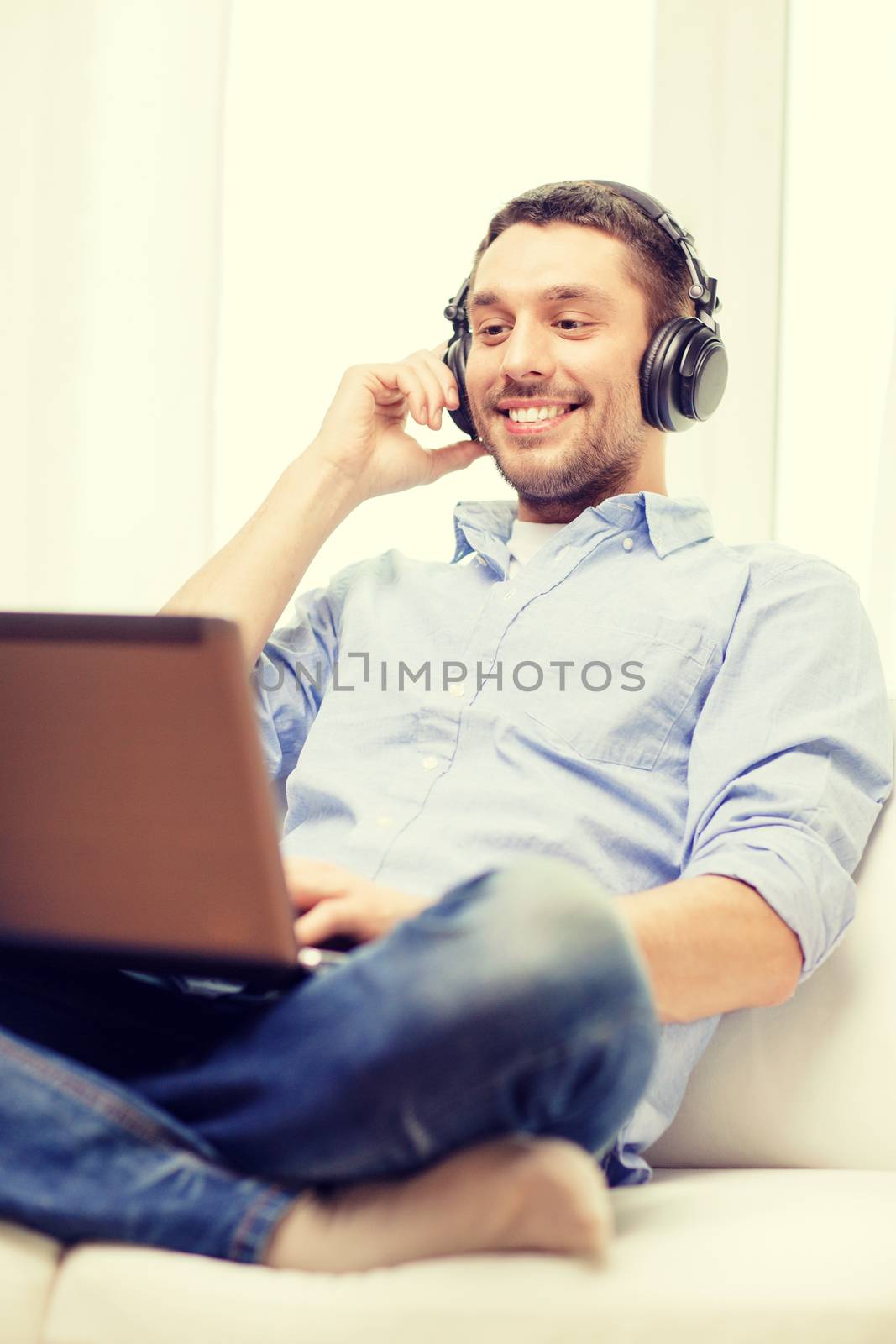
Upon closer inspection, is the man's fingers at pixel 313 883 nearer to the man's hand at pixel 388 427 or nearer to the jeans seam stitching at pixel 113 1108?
the jeans seam stitching at pixel 113 1108

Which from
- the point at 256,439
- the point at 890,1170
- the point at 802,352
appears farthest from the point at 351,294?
the point at 890,1170

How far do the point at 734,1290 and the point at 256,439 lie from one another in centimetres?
173

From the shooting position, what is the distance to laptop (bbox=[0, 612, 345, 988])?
0.75 meters

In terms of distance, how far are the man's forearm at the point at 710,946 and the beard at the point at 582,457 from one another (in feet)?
2.10

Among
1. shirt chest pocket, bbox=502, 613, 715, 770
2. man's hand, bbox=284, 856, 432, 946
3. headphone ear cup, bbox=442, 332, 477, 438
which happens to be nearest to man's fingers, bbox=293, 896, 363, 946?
man's hand, bbox=284, 856, 432, 946

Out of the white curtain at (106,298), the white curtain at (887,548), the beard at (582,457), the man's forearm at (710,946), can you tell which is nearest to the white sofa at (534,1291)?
the man's forearm at (710,946)

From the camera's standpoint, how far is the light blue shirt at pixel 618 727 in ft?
3.83

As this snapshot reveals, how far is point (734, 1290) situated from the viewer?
78cm

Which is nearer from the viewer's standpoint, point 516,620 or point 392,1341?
point 392,1341

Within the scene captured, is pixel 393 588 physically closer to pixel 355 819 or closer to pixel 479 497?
pixel 355 819

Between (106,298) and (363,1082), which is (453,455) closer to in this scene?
(106,298)

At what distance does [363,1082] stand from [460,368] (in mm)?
1111

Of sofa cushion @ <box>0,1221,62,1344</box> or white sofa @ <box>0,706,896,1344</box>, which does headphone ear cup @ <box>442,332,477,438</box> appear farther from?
sofa cushion @ <box>0,1221,62,1344</box>

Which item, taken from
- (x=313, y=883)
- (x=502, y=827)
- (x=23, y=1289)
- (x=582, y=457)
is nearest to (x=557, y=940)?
(x=313, y=883)
